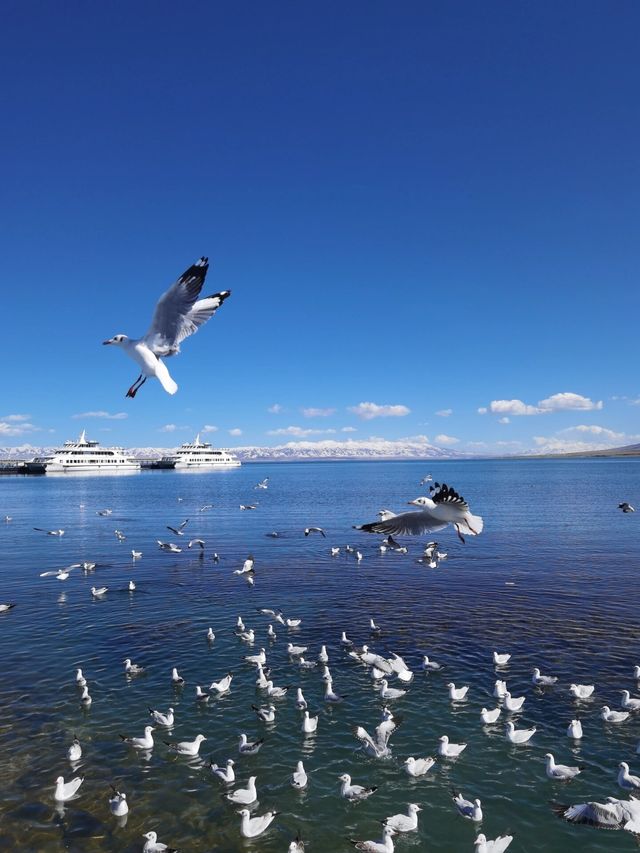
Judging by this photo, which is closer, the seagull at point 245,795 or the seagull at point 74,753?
the seagull at point 245,795

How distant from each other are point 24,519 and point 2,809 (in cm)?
6340

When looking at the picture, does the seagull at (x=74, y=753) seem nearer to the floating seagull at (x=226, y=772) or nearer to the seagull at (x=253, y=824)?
the floating seagull at (x=226, y=772)

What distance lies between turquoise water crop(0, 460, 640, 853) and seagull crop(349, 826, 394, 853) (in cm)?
41

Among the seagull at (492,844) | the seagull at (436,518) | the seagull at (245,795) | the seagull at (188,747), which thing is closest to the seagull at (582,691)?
the seagull at (436,518)

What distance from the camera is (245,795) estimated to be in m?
12.8

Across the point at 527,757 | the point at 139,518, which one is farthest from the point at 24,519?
the point at 527,757

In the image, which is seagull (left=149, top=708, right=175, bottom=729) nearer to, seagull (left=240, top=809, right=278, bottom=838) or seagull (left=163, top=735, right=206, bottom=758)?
seagull (left=163, top=735, right=206, bottom=758)

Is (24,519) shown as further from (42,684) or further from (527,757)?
(527,757)

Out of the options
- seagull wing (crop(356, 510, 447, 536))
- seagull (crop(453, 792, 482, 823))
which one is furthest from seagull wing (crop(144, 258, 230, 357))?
seagull (crop(453, 792, 482, 823))

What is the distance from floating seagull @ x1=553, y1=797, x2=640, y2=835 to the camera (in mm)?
11781

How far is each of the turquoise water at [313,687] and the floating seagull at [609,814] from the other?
28cm

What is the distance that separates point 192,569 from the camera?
3806cm

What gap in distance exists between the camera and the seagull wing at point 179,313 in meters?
10.6

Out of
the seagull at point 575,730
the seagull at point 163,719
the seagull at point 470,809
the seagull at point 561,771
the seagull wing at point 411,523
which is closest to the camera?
the seagull at point 470,809
